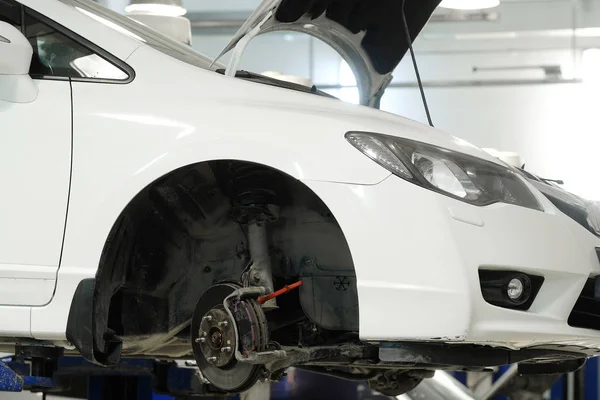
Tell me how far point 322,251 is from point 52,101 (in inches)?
34.3

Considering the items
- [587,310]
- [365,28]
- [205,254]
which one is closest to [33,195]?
[205,254]

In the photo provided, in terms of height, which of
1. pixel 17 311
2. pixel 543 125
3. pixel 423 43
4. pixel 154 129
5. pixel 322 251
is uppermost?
pixel 423 43

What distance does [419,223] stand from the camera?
2463mm

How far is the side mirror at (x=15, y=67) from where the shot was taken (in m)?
2.73

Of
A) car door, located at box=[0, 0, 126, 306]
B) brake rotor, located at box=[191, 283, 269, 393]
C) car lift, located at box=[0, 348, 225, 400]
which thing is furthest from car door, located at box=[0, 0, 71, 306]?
car lift, located at box=[0, 348, 225, 400]

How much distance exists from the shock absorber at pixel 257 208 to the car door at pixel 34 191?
0.48 m

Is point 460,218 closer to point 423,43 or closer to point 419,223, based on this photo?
point 419,223

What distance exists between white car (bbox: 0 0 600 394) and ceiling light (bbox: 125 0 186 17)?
2028 mm

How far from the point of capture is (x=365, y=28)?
3604 millimetres

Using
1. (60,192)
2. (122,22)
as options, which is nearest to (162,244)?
(60,192)

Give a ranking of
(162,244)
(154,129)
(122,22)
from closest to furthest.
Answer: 1. (154,129)
2. (162,244)
3. (122,22)

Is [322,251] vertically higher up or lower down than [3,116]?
lower down

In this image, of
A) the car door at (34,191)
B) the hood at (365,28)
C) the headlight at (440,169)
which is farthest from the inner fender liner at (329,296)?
the hood at (365,28)

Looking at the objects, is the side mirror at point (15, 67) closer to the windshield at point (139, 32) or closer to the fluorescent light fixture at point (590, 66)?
the windshield at point (139, 32)
